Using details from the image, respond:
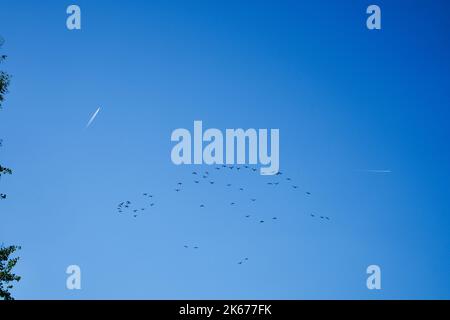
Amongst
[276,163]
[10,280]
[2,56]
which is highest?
[2,56]

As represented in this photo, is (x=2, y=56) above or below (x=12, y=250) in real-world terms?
above
